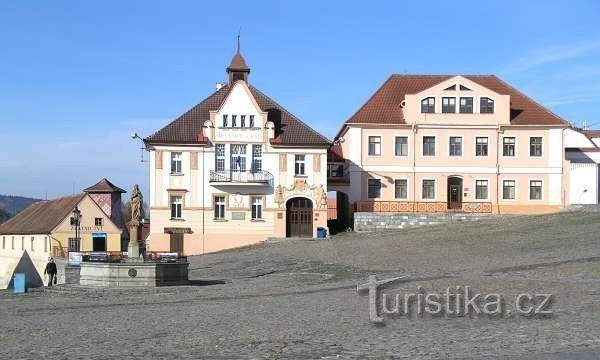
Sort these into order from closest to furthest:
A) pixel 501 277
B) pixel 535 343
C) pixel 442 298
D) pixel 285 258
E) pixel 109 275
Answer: pixel 535 343 → pixel 442 298 → pixel 501 277 → pixel 109 275 → pixel 285 258

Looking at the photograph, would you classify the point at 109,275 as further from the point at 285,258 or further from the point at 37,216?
the point at 37,216

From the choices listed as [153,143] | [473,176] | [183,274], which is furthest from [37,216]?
[183,274]

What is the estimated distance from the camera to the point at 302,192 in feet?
176

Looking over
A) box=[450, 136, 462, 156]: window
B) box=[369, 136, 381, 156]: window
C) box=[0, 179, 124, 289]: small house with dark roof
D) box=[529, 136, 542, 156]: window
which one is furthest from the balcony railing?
box=[529, 136, 542, 156]: window

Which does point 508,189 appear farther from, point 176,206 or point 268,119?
point 176,206

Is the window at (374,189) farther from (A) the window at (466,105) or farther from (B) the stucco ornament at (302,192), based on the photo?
(A) the window at (466,105)

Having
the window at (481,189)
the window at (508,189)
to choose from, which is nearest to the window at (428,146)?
the window at (481,189)

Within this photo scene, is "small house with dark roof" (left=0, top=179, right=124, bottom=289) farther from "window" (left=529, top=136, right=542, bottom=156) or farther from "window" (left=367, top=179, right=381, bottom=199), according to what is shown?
"window" (left=529, top=136, right=542, bottom=156)

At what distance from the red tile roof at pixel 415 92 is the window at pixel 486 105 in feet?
6.09

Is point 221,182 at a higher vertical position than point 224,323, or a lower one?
higher

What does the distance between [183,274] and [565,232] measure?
18.9 meters

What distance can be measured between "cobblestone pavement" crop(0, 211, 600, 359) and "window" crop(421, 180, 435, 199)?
16.9 m

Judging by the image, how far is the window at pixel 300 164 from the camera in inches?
2117

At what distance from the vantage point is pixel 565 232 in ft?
122
